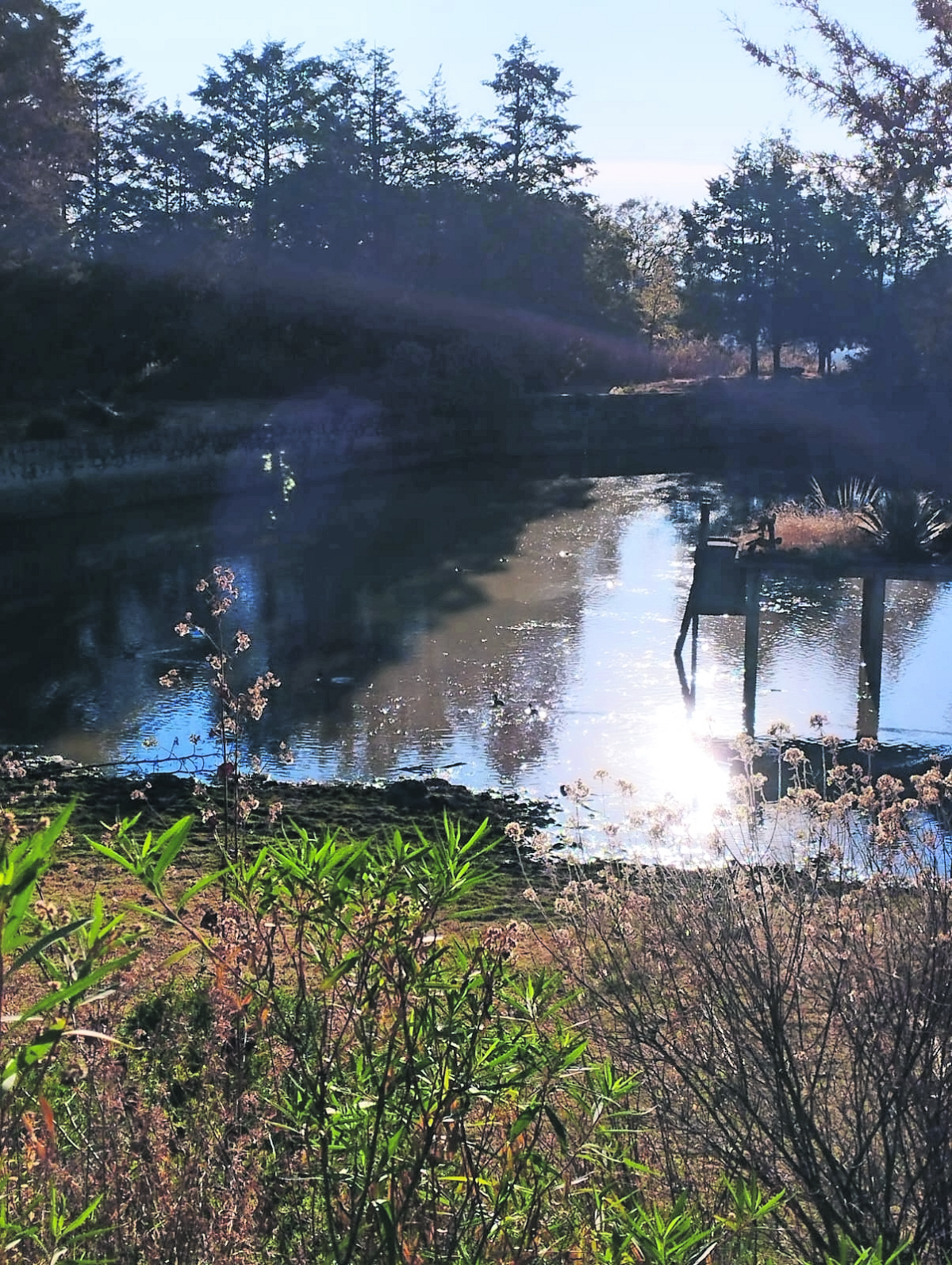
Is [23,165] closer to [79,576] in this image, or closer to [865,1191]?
[79,576]

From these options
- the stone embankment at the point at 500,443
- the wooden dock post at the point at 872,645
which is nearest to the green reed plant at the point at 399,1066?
the wooden dock post at the point at 872,645

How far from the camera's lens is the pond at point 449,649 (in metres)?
11.5

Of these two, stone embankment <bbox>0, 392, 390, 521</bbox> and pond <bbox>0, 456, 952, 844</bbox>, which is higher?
stone embankment <bbox>0, 392, 390, 521</bbox>

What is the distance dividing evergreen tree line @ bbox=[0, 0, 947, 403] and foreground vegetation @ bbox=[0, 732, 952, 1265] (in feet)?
95.6

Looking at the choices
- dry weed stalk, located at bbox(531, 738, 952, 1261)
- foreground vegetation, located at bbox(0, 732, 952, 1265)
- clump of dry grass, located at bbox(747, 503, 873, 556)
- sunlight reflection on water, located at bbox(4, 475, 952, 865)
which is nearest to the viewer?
foreground vegetation, located at bbox(0, 732, 952, 1265)

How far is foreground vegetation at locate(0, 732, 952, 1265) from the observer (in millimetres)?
2035

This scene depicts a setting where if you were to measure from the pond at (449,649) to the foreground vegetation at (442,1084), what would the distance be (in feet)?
13.8

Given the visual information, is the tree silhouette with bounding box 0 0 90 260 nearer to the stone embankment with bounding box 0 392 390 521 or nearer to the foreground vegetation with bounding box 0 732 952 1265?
the stone embankment with bounding box 0 392 390 521

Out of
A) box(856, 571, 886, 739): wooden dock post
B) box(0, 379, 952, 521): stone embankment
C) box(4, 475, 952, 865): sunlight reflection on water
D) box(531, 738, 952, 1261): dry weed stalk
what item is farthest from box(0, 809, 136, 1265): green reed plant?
box(0, 379, 952, 521): stone embankment

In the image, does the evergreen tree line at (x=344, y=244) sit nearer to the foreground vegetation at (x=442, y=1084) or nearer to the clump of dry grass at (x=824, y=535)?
the clump of dry grass at (x=824, y=535)

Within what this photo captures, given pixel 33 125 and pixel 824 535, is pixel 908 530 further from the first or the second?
pixel 33 125

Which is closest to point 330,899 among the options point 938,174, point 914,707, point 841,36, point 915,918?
point 915,918

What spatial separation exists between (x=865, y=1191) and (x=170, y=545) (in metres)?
21.3

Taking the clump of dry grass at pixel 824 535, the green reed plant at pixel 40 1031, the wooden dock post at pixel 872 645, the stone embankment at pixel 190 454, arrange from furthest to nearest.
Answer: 1. the stone embankment at pixel 190 454
2. the wooden dock post at pixel 872 645
3. the clump of dry grass at pixel 824 535
4. the green reed plant at pixel 40 1031
